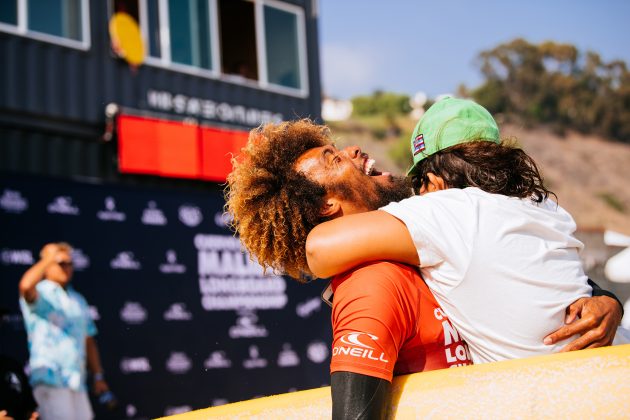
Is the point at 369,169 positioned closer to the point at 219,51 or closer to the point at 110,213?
the point at 110,213

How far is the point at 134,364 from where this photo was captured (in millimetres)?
7234

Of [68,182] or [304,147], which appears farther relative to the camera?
[68,182]

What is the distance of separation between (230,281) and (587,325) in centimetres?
675

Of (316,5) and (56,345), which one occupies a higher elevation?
(316,5)

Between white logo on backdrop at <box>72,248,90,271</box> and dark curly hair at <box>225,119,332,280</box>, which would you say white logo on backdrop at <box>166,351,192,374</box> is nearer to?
white logo on backdrop at <box>72,248,90,271</box>

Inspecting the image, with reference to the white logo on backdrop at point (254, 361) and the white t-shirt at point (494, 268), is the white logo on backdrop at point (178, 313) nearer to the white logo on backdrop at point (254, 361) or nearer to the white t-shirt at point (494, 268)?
the white logo on backdrop at point (254, 361)

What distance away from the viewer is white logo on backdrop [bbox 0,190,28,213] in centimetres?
681

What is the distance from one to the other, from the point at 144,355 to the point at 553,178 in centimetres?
4027

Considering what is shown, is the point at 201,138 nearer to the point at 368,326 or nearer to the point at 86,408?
the point at 86,408

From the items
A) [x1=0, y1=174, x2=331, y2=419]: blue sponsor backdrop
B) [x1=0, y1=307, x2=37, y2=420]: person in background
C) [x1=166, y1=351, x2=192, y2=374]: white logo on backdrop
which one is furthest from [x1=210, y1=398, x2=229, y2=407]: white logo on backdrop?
[x1=0, y1=307, x2=37, y2=420]: person in background

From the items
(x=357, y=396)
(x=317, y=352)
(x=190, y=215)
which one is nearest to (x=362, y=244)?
(x=357, y=396)

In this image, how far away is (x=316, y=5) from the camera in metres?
12.3

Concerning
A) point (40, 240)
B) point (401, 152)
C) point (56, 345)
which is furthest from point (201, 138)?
point (401, 152)

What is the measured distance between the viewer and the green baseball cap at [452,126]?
2004 millimetres
